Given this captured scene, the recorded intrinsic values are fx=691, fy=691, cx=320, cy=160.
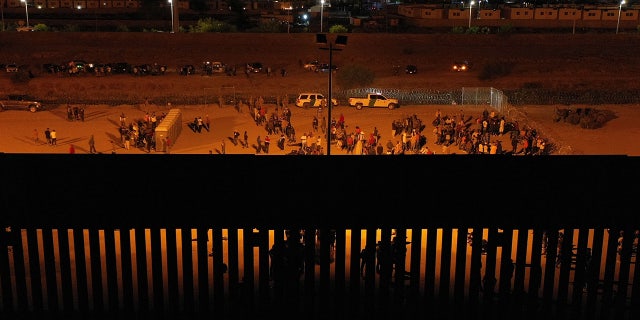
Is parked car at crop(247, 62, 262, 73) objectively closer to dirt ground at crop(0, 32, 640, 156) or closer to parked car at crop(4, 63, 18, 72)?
dirt ground at crop(0, 32, 640, 156)

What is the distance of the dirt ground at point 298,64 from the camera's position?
3516 cm

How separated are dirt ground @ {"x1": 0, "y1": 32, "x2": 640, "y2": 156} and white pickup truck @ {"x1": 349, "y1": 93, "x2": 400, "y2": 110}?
0.51 m

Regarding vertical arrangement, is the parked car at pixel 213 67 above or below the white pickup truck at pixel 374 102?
above

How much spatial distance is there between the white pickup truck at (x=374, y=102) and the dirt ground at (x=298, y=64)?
51cm

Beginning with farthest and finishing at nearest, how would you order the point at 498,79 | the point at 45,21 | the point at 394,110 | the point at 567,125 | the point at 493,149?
the point at 45,21
the point at 498,79
the point at 394,110
the point at 567,125
the point at 493,149

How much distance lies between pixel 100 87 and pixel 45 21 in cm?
3170

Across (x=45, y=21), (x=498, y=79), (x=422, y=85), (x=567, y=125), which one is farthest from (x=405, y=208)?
(x=45, y=21)

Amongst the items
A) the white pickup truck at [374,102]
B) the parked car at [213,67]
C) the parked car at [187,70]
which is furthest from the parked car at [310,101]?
the parked car at [187,70]

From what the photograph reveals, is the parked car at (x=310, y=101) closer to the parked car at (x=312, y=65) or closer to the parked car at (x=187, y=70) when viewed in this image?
the parked car at (x=312, y=65)

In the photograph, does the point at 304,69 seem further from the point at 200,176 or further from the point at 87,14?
the point at 200,176

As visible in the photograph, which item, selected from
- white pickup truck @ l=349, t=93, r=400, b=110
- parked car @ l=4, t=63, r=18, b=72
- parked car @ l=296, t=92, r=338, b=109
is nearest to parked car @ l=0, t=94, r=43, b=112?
parked car @ l=4, t=63, r=18, b=72

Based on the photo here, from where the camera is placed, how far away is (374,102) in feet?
118

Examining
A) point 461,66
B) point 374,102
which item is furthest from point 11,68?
point 461,66

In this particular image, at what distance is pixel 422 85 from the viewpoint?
153 ft
